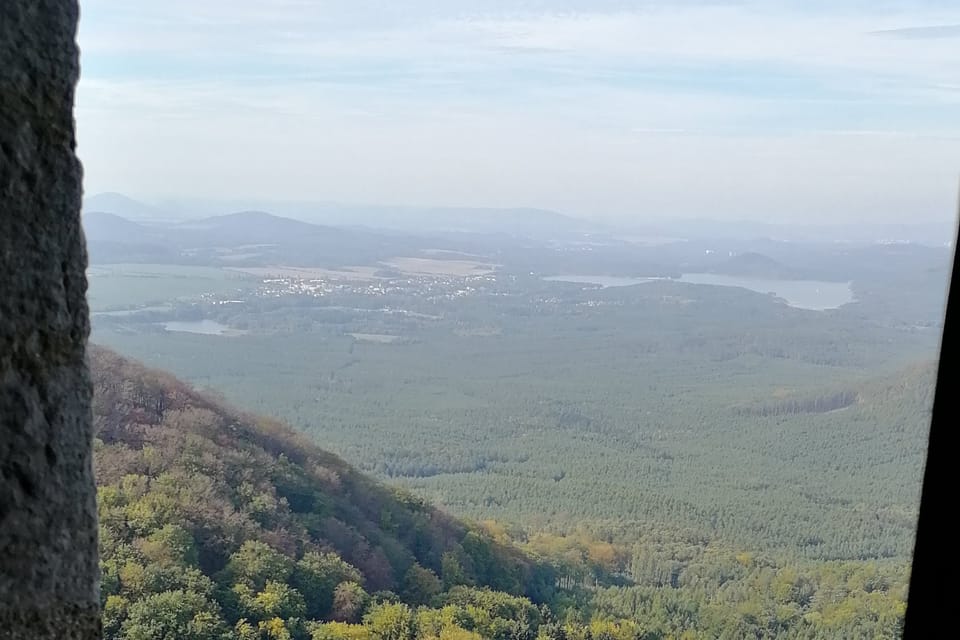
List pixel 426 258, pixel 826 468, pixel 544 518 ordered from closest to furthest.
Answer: pixel 544 518 < pixel 826 468 < pixel 426 258

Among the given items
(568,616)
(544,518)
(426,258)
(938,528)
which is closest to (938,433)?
(938,528)

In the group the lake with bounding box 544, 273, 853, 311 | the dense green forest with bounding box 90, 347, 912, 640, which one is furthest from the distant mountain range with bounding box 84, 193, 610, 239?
the dense green forest with bounding box 90, 347, 912, 640

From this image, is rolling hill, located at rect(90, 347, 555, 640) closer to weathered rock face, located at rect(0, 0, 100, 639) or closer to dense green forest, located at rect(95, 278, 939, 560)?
dense green forest, located at rect(95, 278, 939, 560)

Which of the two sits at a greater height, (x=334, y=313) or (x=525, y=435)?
(x=334, y=313)

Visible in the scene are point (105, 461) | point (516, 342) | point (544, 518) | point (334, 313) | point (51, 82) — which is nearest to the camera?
point (51, 82)

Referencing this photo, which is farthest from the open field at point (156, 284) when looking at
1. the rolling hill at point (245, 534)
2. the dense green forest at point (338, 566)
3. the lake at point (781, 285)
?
the lake at point (781, 285)

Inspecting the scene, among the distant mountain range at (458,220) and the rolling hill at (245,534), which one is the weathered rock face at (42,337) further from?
the distant mountain range at (458,220)

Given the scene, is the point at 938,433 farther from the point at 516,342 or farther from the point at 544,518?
the point at 516,342
